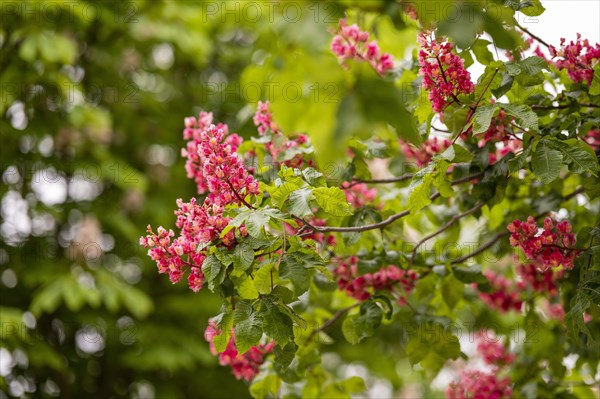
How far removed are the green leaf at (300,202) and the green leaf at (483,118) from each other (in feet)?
1.67

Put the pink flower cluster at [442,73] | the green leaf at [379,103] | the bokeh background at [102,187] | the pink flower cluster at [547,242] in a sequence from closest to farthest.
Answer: the green leaf at [379,103] → the pink flower cluster at [442,73] → the pink flower cluster at [547,242] → the bokeh background at [102,187]

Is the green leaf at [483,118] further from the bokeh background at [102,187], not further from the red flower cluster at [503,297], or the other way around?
the bokeh background at [102,187]

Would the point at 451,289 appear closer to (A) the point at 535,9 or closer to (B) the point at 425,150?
(B) the point at 425,150

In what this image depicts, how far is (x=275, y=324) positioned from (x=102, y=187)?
13.8 feet

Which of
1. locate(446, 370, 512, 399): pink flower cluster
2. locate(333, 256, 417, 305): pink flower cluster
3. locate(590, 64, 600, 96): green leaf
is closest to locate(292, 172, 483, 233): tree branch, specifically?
locate(333, 256, 417, 305): pink flower cluster

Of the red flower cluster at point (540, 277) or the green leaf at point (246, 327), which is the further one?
the red flower cluster at point (540, 277)

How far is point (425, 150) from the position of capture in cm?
272

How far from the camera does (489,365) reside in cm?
327

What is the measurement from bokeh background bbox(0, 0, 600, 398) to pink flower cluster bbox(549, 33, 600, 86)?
59.0 inches

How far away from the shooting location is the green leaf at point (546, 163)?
183 centimetres

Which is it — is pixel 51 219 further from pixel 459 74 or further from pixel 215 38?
pixel 459 74

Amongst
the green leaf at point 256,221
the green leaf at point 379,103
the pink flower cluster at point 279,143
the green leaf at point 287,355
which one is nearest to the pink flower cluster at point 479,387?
the green leaf at point 287,355

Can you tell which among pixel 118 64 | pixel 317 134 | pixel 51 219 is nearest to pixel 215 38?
pixel 118 64

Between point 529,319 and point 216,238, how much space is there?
67.7 inches
